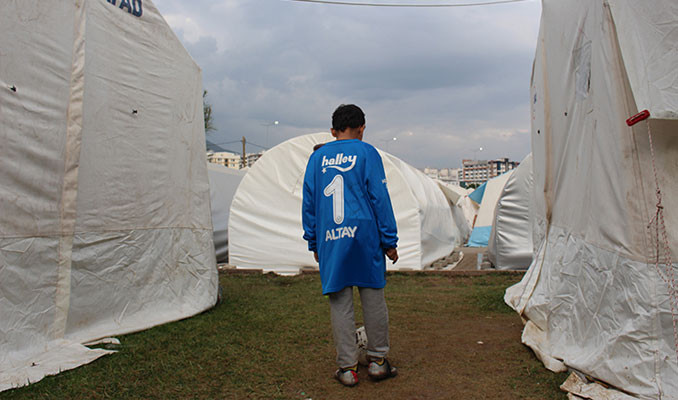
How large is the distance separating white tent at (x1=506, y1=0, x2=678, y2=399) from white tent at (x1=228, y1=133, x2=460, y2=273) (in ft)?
17.2

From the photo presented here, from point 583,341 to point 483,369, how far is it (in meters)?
0.63

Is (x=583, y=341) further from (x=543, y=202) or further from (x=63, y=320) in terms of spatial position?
(x=63, y=320)

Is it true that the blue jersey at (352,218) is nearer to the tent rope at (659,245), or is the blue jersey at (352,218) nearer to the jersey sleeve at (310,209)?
the jersey sleeve at (310,209)

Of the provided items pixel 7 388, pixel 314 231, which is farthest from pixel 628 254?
pixel 7 388

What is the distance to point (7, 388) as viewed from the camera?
263 cm

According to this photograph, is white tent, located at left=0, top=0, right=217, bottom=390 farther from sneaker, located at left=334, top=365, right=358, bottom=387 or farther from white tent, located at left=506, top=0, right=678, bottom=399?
white tent, located at left=506, top=0, right=678, bottom=399

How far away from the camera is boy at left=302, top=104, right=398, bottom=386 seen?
292 centimetres

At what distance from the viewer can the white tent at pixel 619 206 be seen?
7.15 ft

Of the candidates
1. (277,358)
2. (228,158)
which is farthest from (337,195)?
(228,158)

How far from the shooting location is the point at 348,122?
3.17m

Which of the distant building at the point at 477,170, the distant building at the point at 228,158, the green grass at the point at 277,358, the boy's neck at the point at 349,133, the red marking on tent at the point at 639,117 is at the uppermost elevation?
the distant building at the point at 477,170

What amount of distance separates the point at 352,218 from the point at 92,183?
2.20 m

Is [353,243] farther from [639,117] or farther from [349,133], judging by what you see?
[639,117]

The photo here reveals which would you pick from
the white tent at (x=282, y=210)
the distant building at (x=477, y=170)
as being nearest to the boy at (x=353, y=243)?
the white tent at (x=282, y=210)
